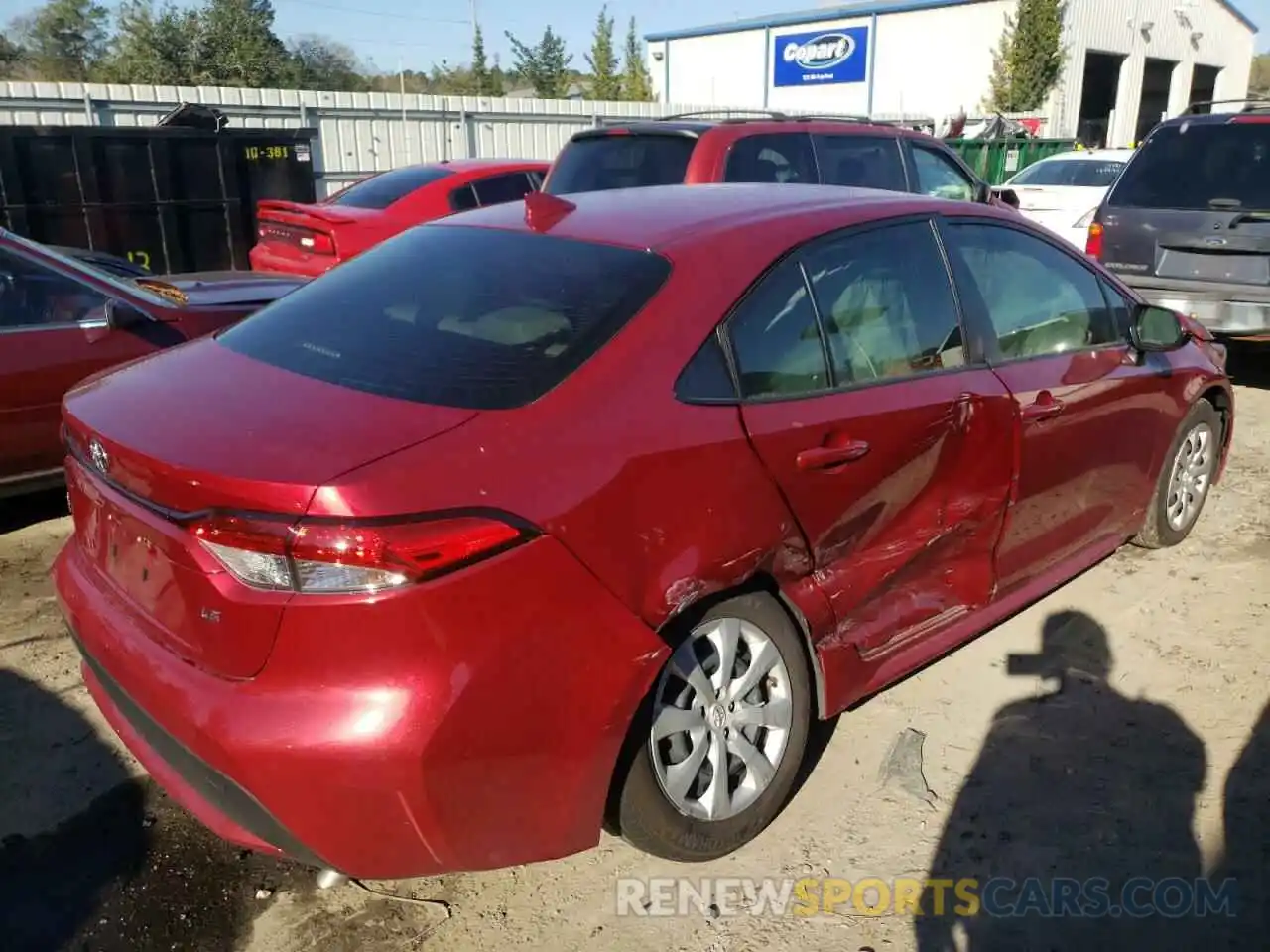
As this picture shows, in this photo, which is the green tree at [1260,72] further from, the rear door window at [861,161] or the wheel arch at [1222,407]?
the wheel arch at [1222,407]

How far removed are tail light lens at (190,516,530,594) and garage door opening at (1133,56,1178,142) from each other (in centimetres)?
4389

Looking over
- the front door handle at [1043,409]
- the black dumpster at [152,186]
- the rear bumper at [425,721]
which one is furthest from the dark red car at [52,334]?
the black dumpster at [152,186]

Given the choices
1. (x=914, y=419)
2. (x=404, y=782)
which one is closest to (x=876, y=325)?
(x=914, y=419)

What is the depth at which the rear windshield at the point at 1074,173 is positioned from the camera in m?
12.2

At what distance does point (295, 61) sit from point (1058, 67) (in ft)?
101

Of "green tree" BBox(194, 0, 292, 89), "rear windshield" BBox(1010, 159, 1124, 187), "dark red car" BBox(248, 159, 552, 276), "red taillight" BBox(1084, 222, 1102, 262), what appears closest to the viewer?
"red taillight" BBox(1084, 222, 1102, 262)

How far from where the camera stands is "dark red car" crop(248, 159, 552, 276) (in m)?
8.88

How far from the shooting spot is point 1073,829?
2881 mm

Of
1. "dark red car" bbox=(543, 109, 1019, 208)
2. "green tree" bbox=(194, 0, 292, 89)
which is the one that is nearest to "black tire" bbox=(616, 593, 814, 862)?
"dark red car" bbox=(543, 109, 1019, 208)

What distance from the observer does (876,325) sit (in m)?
3.02

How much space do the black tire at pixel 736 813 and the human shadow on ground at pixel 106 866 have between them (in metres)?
0.91

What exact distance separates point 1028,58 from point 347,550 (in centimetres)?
3547

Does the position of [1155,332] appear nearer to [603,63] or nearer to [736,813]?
[736,813]

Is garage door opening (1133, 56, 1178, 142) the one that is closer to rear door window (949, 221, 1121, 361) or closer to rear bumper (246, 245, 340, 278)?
rear bumper (246, 245, 340, 278)
